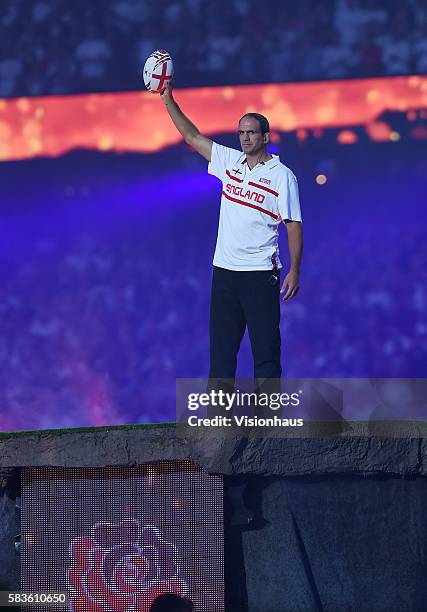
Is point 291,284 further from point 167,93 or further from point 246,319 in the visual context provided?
point 167,93

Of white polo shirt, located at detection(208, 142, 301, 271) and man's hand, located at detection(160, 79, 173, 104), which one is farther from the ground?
man's hand, located at detection(160, 79, 173, 104)

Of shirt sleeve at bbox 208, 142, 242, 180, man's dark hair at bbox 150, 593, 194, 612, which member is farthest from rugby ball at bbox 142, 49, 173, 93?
man's dark hair at bbox 150, 593, 194, 612

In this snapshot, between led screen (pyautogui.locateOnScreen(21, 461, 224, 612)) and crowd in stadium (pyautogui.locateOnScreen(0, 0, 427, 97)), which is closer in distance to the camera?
led screen (pyautogui.locateOnScreen(21, 461, 224, 612))

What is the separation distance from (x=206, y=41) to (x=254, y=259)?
1689 millimetres

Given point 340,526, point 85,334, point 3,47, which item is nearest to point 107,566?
point 340,526

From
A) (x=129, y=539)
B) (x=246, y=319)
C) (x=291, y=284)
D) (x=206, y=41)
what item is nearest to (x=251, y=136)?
(x=291, y=284)

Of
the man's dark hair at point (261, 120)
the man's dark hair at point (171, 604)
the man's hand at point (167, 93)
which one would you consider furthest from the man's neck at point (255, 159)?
the man's dark hair at point (171, 604)

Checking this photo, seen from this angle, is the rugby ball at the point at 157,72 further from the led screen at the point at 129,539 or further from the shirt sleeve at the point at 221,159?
the led screen at the point at 129,539

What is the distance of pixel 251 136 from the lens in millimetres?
4906

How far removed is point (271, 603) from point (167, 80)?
2380 millimetres

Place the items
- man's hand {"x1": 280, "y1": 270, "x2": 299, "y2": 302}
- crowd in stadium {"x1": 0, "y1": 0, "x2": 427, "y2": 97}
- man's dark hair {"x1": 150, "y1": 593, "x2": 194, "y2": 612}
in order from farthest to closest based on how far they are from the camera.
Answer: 1. crowd in stadium {"x1": 0, "y1": 0, "x2": 427, "y2": 97}
2. man's hand {"x1": 280, "y1": 270, "x2": 299, "y2": 302}
3. man's dark hair {"x1": 150, "y1": 593, "x2": 194, "y2": 612}

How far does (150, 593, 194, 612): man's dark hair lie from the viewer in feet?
15.2

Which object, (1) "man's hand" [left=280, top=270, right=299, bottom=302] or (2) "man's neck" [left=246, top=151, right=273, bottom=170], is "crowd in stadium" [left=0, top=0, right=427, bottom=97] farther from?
(1) "man's hand" [left=280, top=270, right=299, bottom=302]

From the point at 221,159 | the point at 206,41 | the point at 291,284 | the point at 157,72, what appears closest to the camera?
the point at 291,284
